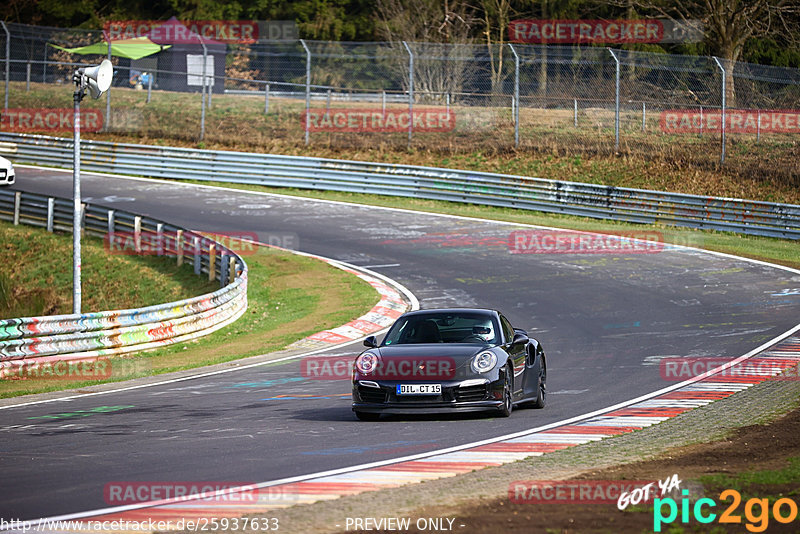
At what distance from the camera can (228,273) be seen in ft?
76.9

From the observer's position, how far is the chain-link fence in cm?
3397

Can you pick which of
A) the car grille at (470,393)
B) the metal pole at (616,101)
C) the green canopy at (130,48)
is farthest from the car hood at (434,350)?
the green canopy at (130,48)

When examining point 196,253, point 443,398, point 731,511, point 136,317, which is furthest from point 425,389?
point 196,253

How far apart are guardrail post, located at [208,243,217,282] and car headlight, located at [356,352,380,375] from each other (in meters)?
14.0

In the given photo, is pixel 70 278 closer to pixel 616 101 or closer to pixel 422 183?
pixel 422 183

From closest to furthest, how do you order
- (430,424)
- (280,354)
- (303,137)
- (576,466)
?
1. (576,466)
2. (430,424)
3. (280,354)
4. (303,137)

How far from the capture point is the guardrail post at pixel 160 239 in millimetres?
27156

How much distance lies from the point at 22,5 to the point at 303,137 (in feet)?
139

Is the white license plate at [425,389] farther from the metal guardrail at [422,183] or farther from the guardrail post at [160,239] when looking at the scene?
the metal guardrail at [422,183]

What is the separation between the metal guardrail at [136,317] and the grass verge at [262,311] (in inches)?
10.8

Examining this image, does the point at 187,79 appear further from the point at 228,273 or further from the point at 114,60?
the point at 228,273

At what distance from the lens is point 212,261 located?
24.7m

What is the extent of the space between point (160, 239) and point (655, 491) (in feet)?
72.5

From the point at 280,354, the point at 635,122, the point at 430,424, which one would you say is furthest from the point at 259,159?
the point at 430,424
